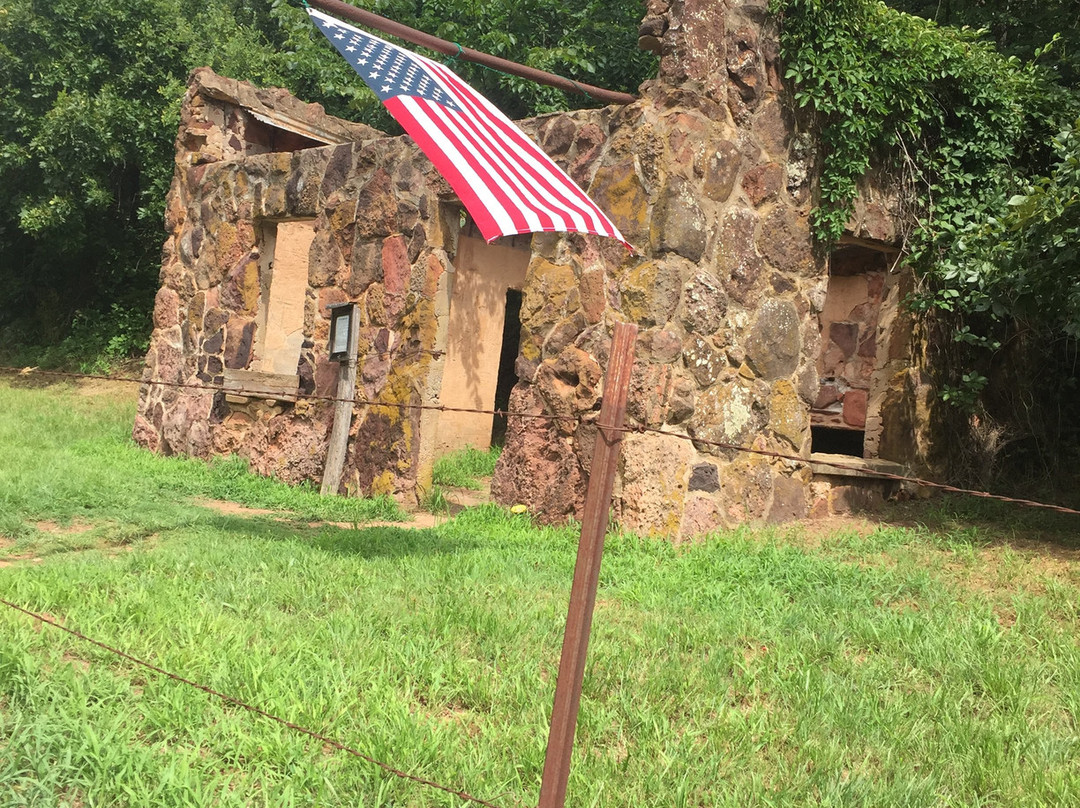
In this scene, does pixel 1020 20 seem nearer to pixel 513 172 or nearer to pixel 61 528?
pixel 513 172

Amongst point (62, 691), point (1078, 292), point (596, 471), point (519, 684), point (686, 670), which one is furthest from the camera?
point (1078, 292)

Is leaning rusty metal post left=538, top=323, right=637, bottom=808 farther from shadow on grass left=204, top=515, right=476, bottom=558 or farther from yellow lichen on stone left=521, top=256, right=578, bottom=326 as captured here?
yellow lichen on stone left=521, top=256, right=578, bottom=326

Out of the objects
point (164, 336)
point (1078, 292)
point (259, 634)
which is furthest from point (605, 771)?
point (164, 336)

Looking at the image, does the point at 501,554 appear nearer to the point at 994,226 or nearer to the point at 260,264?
the point at 994,226

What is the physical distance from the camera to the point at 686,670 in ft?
11.9

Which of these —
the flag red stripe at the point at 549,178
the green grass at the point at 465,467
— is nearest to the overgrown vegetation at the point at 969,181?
the flag red stripe at the point at 549,178

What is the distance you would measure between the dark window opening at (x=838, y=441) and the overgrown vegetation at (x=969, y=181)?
257 cm

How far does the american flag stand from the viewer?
363 cm

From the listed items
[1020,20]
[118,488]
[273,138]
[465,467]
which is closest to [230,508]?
[118,488]

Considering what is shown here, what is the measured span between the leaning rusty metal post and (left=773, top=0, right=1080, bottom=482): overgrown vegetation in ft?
15.0

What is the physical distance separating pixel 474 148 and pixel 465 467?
5215 mm

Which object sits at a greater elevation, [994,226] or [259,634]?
[994,226]

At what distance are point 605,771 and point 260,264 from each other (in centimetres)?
710

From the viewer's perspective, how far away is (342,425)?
7539 mm
